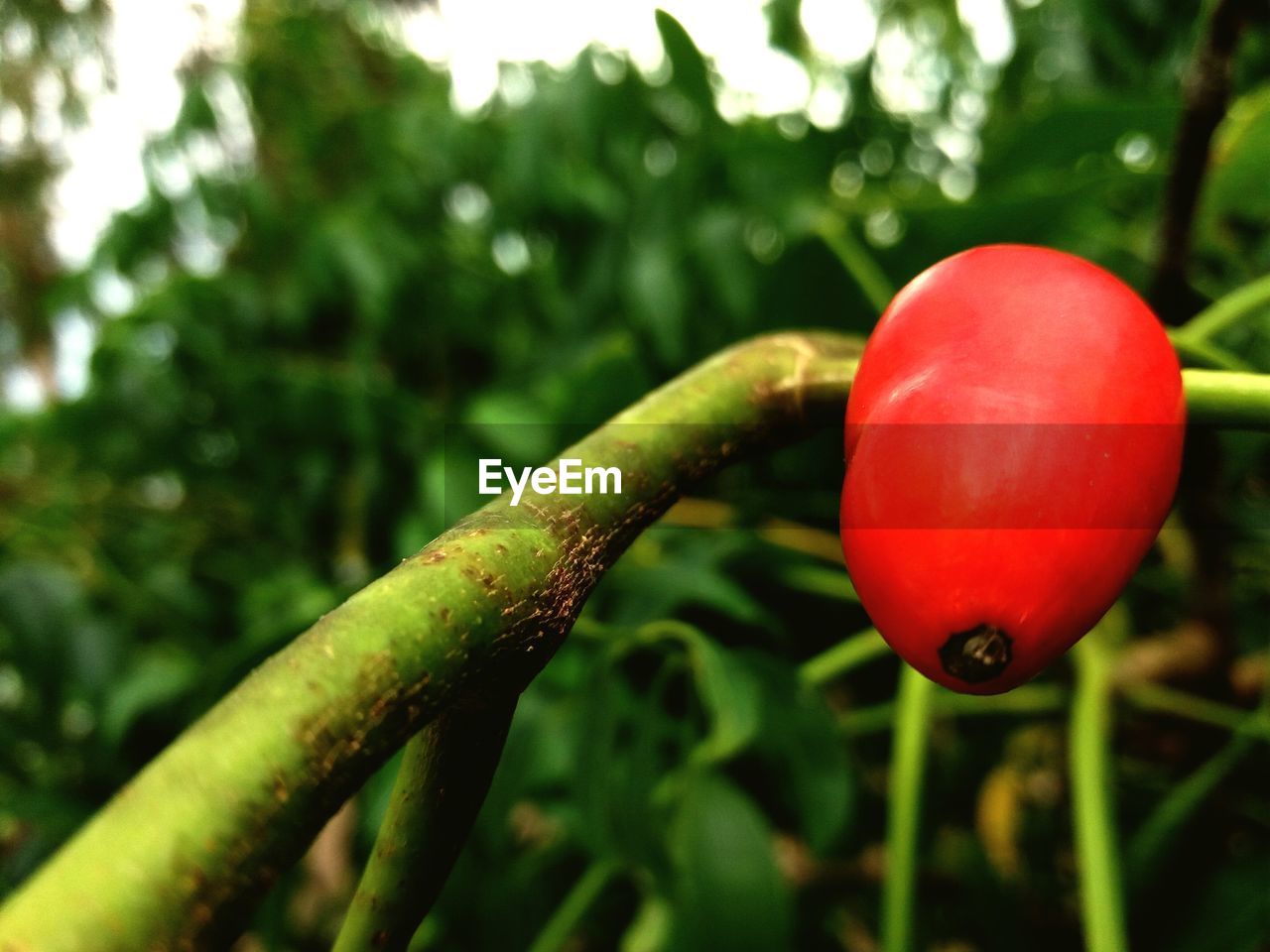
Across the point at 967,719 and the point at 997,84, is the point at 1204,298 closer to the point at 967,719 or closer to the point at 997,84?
the point at 967,719

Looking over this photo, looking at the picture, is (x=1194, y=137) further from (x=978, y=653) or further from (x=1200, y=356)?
(x=978, y=653)


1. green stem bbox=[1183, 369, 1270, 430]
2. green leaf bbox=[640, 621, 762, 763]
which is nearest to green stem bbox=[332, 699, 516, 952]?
green stem bbox=[1183, 369, 1270, 430]

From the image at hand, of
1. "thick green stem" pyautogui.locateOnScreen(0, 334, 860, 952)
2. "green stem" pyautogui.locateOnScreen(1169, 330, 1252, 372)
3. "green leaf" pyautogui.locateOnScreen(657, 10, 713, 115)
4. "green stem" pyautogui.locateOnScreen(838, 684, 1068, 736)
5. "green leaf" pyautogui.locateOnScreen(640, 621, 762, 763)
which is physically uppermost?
"green leaf" pyautogui.locateOnScreen(657, 10, 713, 115)

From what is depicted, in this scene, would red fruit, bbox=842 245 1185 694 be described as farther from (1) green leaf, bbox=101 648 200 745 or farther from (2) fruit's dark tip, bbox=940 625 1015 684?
(1) green leaf, bbox=101 648 200 745

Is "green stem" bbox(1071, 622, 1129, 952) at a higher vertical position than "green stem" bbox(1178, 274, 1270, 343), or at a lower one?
lower

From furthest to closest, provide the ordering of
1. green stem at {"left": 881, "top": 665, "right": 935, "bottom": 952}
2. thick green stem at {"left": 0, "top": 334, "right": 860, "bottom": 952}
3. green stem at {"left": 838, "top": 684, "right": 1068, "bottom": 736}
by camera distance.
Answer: green stem at {"left": 838, "top": 684, "right": 1068, "bottom": 736} < green stem at {"left": 881, "top": 665, "right": 935, "bottom": 952} < thick green stem at {"left": 0, "top": 334, "right": 860, "bottom": 952}

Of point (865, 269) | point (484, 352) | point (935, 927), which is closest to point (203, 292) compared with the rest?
point (484, 352)

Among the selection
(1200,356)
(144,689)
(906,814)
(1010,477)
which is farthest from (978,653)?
(144,689)

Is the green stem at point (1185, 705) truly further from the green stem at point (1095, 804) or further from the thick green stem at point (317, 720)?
the thick green stem at point (317, 720)
